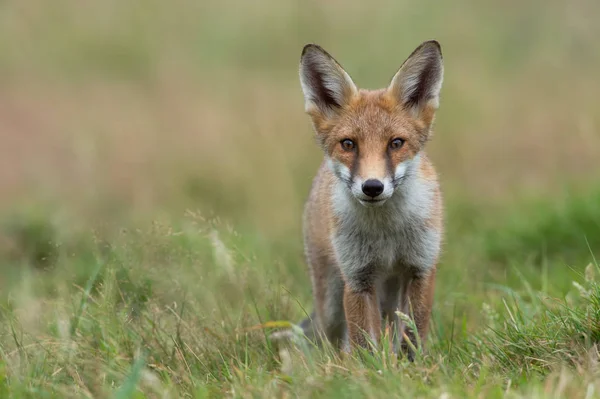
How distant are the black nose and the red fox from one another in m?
0.22

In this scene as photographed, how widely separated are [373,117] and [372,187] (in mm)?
600

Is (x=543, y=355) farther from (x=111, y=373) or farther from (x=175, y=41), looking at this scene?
(x=175, y=41)

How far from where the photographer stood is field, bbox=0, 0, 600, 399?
3926 mm

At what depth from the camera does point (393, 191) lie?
4.41m

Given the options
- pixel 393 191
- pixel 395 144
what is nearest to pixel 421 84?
pixel 395 144

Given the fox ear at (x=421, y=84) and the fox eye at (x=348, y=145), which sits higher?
the fox ear at (x=421, y=84)

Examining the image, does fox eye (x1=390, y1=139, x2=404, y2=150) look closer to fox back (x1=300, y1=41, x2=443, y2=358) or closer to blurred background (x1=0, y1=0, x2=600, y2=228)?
fox back (x1=300, y1=41, x2=443, y2=358)

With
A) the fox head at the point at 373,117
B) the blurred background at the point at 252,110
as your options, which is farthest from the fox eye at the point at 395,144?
the blurred background at the point at 252,110

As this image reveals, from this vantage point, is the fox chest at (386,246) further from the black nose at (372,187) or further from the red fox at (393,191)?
the black nose at (372,187)

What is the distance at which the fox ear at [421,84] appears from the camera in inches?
186

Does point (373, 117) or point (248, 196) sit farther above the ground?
point (373, 117)

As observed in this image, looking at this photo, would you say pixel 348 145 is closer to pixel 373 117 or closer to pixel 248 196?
pixel 373 117

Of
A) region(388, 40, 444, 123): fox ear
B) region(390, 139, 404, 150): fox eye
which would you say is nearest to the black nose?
region(390, 139, 404, 150): fox eye

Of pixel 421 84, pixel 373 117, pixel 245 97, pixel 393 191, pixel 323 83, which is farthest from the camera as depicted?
pixel 245 97
